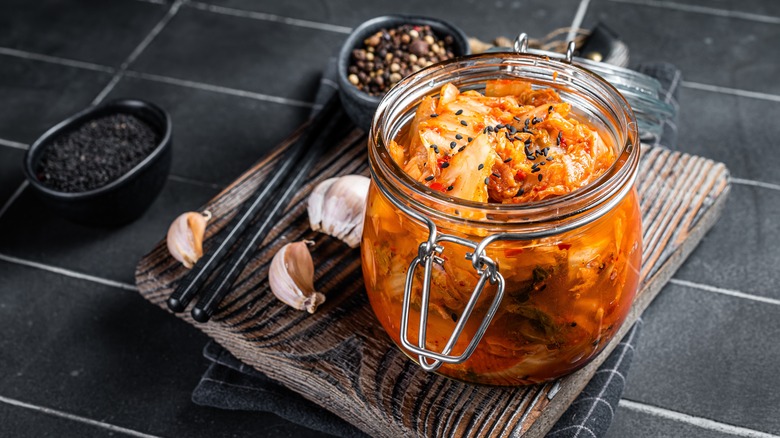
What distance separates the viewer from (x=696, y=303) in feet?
4.60

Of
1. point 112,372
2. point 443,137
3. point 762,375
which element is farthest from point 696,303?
point 112,372

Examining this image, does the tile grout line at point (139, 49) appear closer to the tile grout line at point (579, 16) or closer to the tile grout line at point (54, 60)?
the tile grout line at point (54, 60)

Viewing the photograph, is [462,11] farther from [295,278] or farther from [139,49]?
[295,278]

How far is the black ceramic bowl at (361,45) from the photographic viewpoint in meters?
1.42

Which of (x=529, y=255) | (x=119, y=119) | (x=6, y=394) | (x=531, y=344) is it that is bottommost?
(x=6, y=394)

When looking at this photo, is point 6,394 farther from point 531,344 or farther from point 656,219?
point 656,219

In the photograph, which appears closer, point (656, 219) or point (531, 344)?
point (531, 344)

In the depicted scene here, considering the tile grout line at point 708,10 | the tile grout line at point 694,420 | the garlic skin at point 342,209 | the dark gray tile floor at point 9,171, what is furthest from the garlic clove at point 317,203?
the tile grout line at point 708,10

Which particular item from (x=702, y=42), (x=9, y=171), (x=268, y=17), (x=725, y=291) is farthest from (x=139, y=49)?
(x=725, y=291)

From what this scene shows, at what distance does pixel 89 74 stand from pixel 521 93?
137 centimetres

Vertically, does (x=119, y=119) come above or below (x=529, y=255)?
below

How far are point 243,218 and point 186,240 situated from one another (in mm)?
97

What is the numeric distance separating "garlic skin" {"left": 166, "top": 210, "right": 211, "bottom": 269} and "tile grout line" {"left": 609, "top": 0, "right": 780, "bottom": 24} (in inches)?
54.8

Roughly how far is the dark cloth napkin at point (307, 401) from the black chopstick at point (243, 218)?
0.47ft
